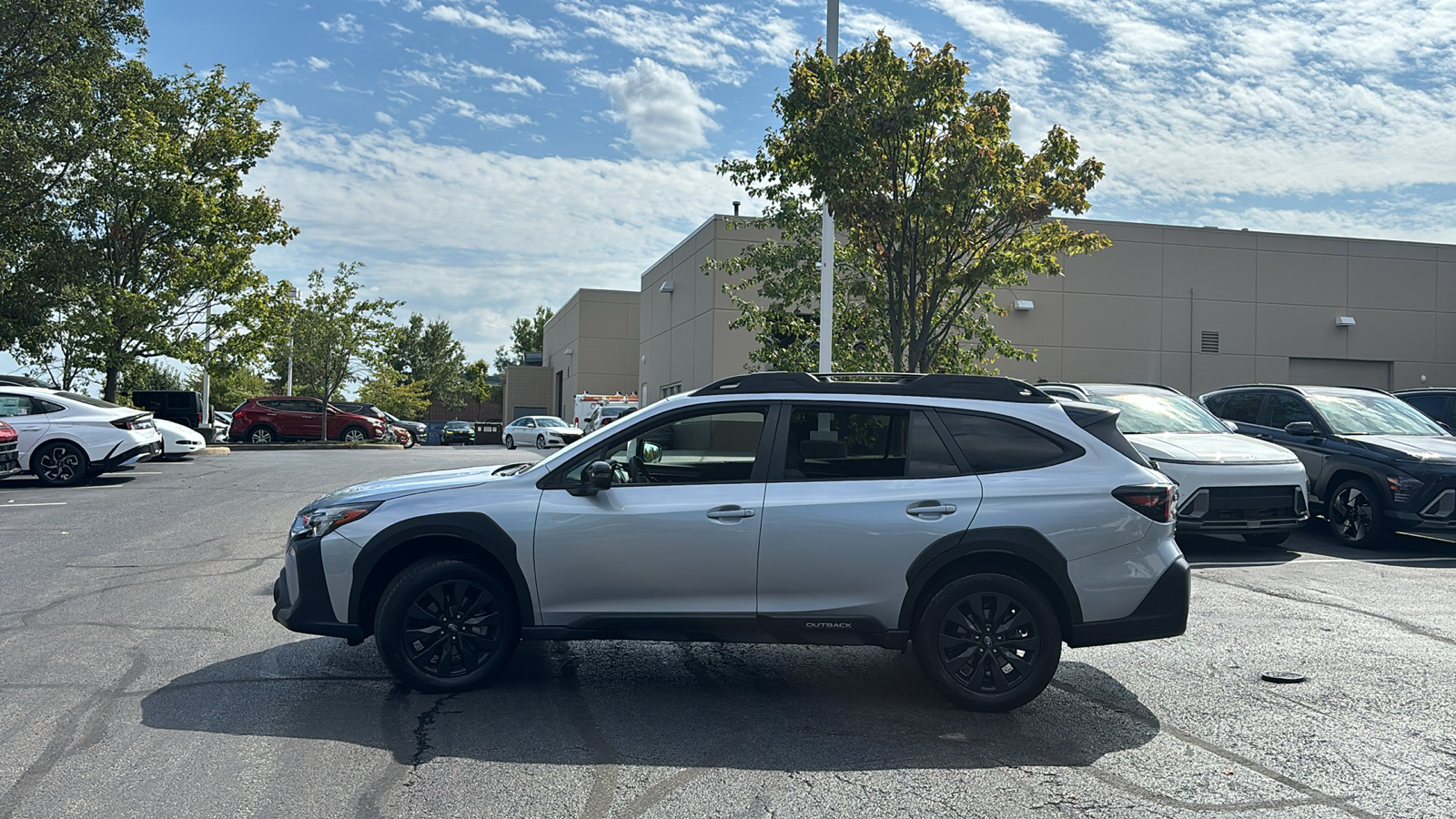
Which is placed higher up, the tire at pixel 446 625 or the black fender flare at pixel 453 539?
the black fender flare at pixel 453 539

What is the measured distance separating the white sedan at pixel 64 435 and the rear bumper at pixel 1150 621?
650 inches

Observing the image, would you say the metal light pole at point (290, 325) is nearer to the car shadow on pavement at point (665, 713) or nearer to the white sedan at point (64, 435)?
the white sedan at point (64, 435)

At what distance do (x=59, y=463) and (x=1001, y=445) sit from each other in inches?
649

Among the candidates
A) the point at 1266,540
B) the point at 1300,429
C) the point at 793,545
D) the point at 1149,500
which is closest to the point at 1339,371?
the point at 1300,429

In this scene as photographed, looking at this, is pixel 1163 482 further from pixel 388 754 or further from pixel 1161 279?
pixel 1161 279

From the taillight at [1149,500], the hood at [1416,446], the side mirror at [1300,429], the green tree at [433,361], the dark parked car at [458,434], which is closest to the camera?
the taillight at [1149,500]

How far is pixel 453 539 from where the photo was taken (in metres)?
5.85

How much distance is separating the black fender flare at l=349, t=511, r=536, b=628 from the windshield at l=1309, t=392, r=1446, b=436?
10311 millimetres

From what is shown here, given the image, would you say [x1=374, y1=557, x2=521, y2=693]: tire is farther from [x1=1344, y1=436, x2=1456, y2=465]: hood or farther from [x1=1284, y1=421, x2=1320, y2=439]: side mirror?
[x1=1344, y1=436, x2=1456, y2=465]: hood

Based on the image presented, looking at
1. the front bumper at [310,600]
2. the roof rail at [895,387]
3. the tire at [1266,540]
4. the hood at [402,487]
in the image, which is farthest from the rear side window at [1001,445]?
the tire at [1266,540]

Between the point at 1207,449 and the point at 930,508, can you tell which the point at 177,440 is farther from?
the point at 930,508

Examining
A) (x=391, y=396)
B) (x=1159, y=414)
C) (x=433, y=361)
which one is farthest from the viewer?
(x=433, y=361)

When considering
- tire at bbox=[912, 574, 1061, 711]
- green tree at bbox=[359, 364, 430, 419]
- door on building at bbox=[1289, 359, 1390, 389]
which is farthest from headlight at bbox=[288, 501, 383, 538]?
green tree at bbox=[359, 364, 430, 419]

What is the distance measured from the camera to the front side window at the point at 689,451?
19.2 ft
